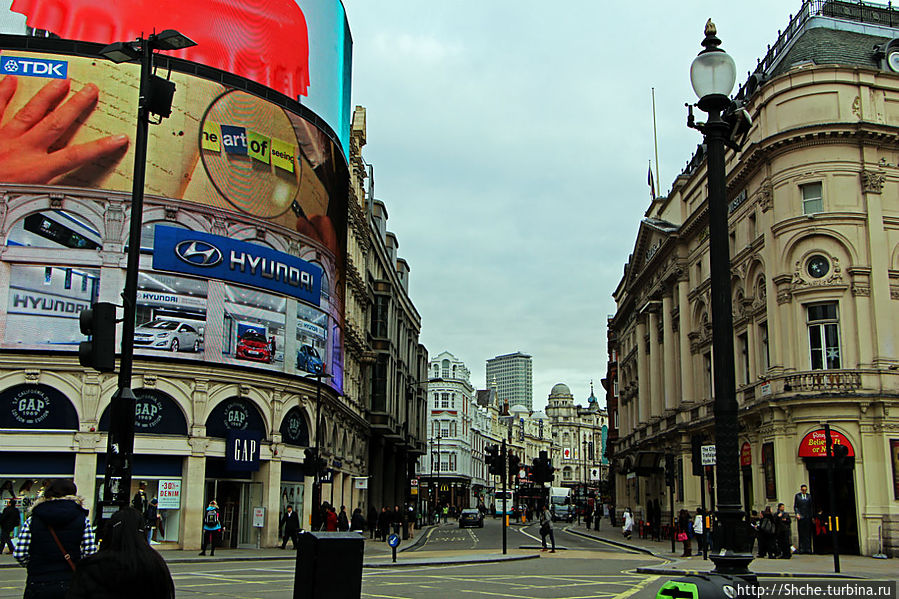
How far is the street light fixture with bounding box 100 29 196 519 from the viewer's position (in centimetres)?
1211

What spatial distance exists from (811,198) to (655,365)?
2391 centimetres

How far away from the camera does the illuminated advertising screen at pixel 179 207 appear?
36312 millimetres

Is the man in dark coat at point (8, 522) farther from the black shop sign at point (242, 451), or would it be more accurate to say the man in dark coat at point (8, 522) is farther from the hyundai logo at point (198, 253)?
the hyundai logo at point (198, 253)

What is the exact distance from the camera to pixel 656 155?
215 ft

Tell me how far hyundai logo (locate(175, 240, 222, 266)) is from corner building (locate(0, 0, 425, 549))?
2.4 inches

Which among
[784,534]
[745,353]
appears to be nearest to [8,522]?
[784,534]

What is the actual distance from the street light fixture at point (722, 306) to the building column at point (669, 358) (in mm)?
44936

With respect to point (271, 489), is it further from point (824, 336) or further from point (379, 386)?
point (824, 336)

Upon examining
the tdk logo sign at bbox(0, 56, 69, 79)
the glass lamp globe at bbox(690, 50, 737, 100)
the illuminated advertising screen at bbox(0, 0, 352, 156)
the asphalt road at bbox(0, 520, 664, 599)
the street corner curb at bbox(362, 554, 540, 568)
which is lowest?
the street corner curb at bbox(362, 554, 540, 568)

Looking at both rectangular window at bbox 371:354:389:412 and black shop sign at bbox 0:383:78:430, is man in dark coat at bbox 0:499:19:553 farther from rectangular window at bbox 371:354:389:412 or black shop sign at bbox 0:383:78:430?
rectangular window at bbox 371:354:389:412

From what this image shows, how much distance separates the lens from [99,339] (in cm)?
1234

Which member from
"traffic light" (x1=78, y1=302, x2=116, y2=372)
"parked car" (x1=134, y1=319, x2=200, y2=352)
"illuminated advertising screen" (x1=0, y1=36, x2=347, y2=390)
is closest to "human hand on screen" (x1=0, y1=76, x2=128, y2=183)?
"illuminated advertising screen" (x1=0, y1=36, x2=347, y2=390)

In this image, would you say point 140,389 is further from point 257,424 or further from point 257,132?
point 257,132

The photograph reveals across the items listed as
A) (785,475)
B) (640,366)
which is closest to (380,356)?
(640,366)
